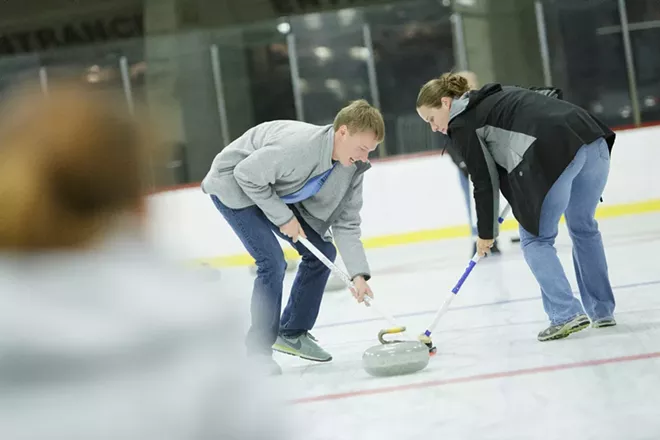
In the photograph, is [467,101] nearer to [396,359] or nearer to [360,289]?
[360,289]

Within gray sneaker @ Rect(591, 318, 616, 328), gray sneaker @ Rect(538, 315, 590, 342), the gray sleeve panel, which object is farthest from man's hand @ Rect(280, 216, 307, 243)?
gray sneaker @ Rect(591, 318, 616, 328)

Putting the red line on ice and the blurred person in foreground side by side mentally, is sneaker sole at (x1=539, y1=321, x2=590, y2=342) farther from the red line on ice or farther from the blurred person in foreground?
the blurred person in foreground

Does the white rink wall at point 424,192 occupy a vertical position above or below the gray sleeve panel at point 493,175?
below

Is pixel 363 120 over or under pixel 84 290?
over

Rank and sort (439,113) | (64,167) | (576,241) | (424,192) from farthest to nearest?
1. (424,192)
2. (576,241)
3. (439,113)
4. (64,167)

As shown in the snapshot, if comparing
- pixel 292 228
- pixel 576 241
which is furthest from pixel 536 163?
pixel 292 228

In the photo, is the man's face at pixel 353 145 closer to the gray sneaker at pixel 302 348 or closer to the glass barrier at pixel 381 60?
the gray sneaker at pixel 302 348

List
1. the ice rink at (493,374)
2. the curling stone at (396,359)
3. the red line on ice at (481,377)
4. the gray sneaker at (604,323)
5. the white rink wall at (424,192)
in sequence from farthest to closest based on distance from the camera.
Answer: the white rink wall at (424,192) → the gray sneaker at (604,323) → the curling stone at (396,359) → the red line on ice at (481,377) → the ice rink at (493,374)

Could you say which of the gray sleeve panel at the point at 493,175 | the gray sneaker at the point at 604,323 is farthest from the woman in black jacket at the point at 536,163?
the gray sneaker at the point at 604,323

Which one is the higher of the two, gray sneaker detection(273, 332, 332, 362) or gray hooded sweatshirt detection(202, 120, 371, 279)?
gray hooded sweatshirt detection(202, 120, 371, 279)

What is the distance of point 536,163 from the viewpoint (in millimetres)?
2717

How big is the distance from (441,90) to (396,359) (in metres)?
0.85

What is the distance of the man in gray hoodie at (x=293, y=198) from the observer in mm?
2713

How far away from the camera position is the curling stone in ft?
8.88
